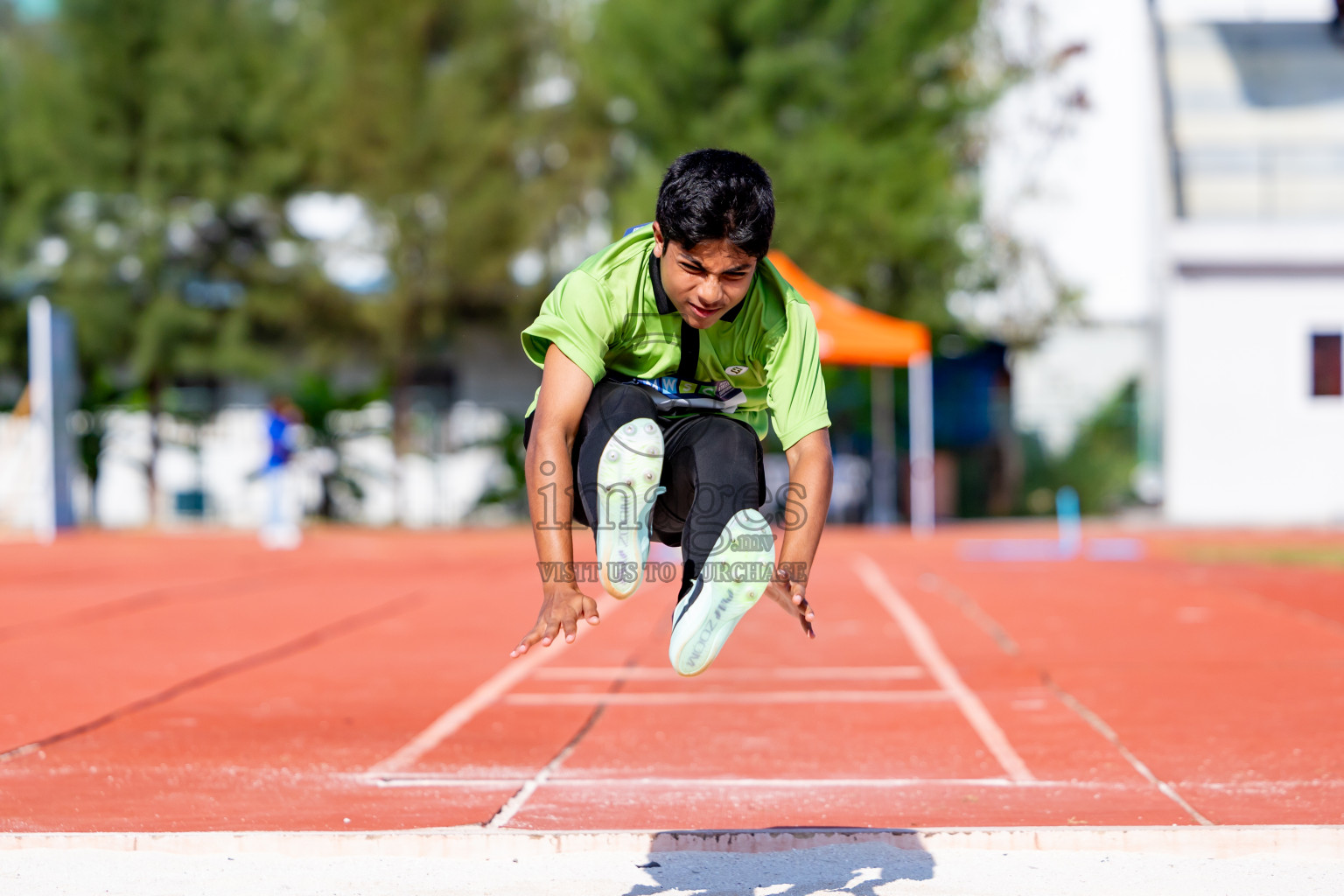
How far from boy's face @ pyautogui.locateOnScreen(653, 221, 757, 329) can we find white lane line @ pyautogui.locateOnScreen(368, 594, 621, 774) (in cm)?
141

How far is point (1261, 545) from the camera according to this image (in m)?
16.8

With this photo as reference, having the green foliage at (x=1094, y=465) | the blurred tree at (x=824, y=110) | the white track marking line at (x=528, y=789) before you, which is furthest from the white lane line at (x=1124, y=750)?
the green foliage at (x=1094, y=465)

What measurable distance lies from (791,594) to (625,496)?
0.51 m

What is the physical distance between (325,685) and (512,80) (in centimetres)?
1561

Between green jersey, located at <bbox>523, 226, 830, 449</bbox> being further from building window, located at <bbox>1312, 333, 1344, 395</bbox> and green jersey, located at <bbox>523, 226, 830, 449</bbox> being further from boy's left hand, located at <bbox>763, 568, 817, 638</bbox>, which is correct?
building window, located at <bbox>1312, 333, 1344, 395</bbox>

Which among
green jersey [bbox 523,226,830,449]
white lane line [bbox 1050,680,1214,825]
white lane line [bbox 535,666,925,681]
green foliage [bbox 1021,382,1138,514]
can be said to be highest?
green jersey [bbox 523,226,830,449]

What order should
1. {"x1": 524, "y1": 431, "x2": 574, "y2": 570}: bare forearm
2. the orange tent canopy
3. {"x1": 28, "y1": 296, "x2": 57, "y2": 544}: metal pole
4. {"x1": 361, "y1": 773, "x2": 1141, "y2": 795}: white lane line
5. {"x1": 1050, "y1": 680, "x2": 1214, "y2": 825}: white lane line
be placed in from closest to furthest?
{"x1": 524, "y1": 431, "x2": 574, "y2": 570}: bare forearm < {"x1": 1050, "y1": 680, "x2": 1214, "y2": 825}: white lane line < {"x1": 361, "y1": 773, "x2": 1141, "y2": 795}: white lane line < the orange tent canopy < {"x1": 28, "y1": 296, "x2": 57, "y2": 544}: metal pole

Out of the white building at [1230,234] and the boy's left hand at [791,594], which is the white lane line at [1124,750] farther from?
the white building at [1230,234]

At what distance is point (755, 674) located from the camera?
8.79 m

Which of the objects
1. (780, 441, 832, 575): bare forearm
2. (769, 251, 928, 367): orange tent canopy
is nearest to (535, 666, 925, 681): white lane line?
(780, 441, 832, 575): bare forearm

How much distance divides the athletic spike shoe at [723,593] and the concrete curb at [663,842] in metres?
1.13

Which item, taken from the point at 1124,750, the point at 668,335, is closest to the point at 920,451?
the point at 1124,750

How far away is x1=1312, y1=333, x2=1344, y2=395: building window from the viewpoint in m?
19.8

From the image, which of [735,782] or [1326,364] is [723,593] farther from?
[1326,364]
